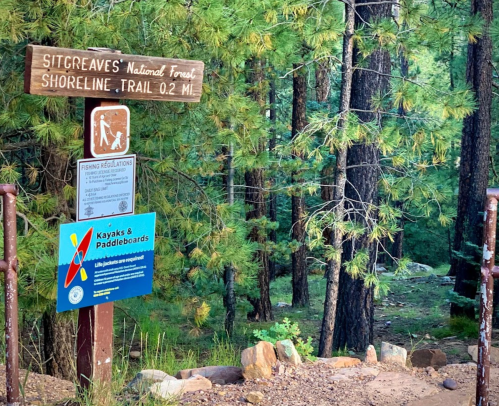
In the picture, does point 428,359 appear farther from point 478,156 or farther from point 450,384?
point 478,156

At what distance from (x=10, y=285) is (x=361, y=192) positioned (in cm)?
587

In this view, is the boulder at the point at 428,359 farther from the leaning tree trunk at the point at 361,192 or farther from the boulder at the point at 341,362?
the leaning tree trunk at the point at 361,192

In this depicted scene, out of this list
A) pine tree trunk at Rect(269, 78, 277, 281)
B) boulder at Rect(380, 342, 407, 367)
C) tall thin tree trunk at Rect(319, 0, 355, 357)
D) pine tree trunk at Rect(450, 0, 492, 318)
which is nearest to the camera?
boulder at Rect(380, 342, 407, 367)

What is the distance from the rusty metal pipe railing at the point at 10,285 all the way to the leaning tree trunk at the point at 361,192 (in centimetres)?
508

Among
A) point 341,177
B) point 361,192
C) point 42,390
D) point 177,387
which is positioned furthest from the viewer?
point 361,192

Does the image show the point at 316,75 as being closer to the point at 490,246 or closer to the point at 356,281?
the point at 356,281

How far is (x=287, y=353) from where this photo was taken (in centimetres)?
496

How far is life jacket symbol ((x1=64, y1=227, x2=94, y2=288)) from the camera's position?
3.67 m

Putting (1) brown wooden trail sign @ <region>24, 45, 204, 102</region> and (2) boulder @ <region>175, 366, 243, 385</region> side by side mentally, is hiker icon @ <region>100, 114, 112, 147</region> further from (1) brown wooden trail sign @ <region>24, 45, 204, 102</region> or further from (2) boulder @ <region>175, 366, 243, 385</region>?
(2) boulder @ <region>175, 366, 243, 385</region>

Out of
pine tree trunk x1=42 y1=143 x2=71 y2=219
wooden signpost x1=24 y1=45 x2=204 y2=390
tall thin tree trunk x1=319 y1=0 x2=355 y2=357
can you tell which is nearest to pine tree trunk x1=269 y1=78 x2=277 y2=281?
tall thin tree trunk x1=319 y1=0 x2=355 y2=357

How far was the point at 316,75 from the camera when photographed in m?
18.5

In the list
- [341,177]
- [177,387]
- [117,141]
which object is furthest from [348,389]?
[341,177]

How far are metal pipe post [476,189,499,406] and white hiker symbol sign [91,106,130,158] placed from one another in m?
2.14

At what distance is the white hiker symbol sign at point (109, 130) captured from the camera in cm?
391
